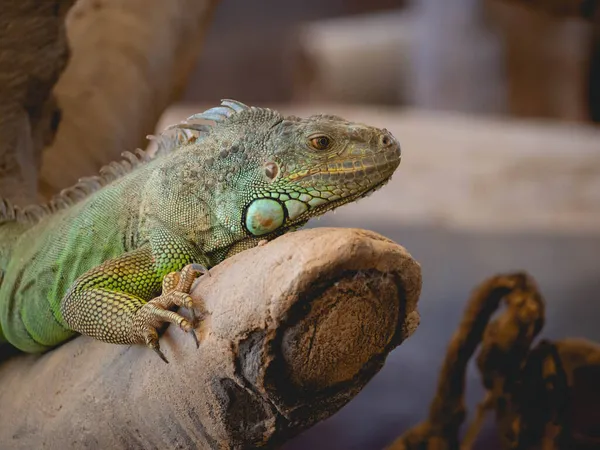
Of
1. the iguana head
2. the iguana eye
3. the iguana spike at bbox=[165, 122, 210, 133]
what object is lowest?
the iguana head

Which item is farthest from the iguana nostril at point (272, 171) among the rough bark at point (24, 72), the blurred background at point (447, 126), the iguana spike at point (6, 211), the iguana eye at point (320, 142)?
the blurred background at point (447, 126)

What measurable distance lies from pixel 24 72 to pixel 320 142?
5.72 feet

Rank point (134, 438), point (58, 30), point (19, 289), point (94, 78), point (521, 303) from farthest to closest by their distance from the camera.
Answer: point (94, 78) → point (521, 303) → point (58, 30) → point (19, 289) → point (134, 438)

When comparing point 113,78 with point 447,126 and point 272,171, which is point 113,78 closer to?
point 272,171

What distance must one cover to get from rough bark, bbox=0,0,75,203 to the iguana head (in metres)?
1.43

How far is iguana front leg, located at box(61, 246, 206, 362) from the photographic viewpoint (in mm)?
1776

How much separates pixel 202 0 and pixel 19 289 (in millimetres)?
2728

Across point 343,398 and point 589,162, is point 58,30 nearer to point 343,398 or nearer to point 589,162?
point 343,398

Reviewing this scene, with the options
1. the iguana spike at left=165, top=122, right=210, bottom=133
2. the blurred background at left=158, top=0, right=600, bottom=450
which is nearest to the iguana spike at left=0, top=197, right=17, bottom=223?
the iguana spike at left=165, top=122, right=210, bottom=133

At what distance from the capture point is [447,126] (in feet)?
32.0

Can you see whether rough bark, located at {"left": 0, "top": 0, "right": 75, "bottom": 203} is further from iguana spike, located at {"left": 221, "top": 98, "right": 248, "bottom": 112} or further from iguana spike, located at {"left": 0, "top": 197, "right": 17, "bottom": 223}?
iguana spike, located at {"left": 221, "top": 98, "right": 248, "bottom": 112}

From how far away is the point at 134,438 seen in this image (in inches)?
78.7

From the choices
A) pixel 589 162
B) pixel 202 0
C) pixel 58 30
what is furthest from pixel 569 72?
pixel 58 30

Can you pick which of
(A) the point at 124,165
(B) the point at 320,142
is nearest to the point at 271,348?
(B) the point at 320,142
